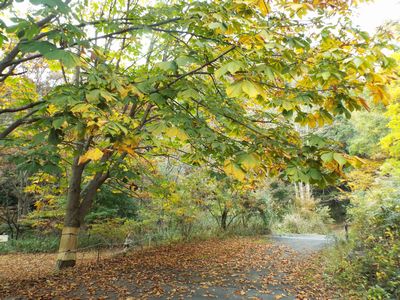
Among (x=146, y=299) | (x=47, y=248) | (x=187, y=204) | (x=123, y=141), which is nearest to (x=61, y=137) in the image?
(x=123, y=141)

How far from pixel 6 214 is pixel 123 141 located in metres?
16.5

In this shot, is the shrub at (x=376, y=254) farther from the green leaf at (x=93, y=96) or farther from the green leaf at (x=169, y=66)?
the green leaf at (x=93, y=96)

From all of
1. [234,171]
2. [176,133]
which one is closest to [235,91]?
[234,171]

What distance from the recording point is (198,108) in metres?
4.49

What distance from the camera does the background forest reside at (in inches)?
90.2

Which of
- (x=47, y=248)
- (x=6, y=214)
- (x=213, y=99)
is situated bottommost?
(x=47, y=248)

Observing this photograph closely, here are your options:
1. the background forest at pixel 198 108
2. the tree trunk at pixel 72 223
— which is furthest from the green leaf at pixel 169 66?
the tree trunk at pixel 72 223

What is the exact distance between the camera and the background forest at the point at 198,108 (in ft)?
7.52

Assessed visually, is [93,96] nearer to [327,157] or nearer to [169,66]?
[169,66]

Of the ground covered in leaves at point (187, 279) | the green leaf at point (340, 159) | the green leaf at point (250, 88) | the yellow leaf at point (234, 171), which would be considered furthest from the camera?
the ground covered in leaves at point (187, 279)

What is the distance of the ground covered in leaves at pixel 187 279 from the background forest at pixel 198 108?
879 millimetres

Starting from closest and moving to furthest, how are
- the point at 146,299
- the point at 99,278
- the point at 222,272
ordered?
the point at 146,299 → the point at 99,278 → the point at 222,272

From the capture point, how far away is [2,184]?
1617cm

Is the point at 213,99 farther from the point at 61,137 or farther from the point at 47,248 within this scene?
the point at 47,248
